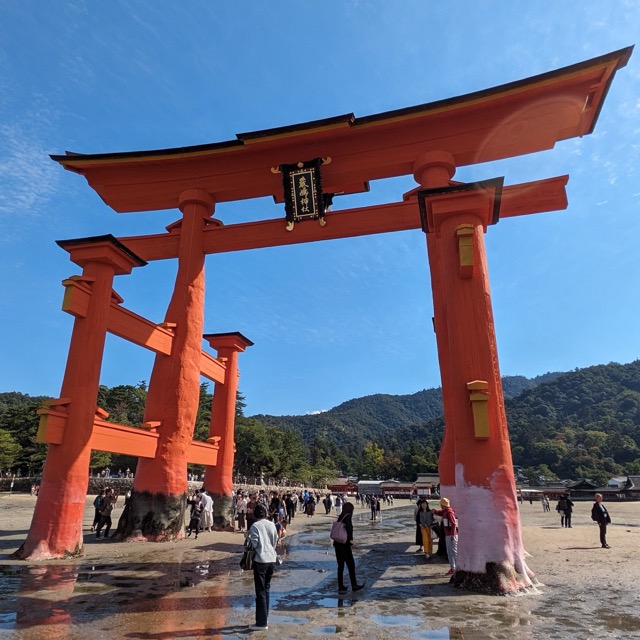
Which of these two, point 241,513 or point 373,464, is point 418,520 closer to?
point 241,513

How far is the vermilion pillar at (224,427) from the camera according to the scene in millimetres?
16391

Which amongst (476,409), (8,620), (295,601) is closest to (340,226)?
(476,409)

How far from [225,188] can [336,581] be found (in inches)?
448

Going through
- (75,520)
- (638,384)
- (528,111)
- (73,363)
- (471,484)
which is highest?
(638,384)

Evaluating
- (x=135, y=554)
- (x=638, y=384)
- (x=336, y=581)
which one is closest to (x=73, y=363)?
(x=135, y=554)

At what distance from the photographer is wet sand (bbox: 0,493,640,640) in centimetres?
526

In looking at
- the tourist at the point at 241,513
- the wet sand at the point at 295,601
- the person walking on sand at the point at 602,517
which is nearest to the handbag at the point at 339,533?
the wet sand at the point at 295,601

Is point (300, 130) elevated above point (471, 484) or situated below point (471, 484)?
above

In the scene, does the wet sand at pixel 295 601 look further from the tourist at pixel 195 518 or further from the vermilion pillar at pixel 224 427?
the vermilion pillar at pixel 224 427

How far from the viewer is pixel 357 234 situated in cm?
1369

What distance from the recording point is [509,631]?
5297mm

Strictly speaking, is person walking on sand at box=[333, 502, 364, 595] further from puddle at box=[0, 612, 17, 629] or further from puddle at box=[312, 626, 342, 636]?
puddle at box=[0, 612, 17, 629]

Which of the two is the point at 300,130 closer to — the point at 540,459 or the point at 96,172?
the point at 96,172

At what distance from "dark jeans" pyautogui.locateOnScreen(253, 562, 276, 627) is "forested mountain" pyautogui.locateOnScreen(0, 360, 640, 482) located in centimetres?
4562
